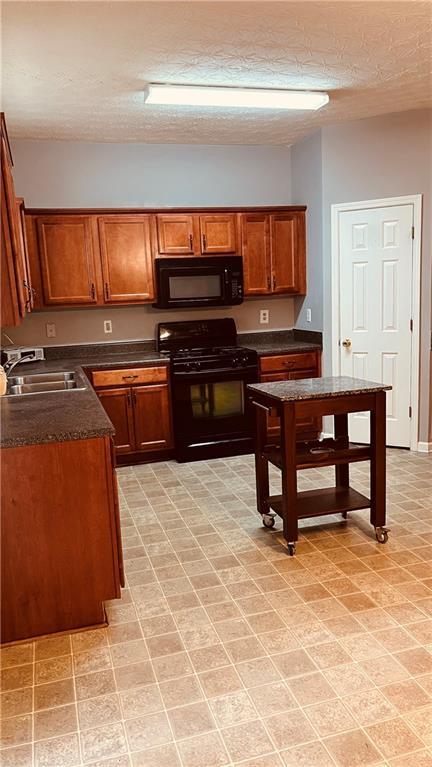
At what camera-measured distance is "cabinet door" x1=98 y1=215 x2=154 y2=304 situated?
463cm

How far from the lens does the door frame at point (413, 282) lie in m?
4.38

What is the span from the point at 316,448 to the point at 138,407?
1860mm

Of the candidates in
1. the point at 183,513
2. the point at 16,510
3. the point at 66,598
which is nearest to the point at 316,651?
the point at 66,598

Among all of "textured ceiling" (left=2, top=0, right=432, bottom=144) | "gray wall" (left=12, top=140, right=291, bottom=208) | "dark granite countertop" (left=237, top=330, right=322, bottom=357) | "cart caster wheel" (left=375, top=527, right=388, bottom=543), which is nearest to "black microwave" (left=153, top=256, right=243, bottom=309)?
"dark granite countertop" (left=237, top=330, right=322, bottom=357)

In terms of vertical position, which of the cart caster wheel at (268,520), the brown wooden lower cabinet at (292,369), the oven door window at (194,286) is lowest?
the cart caster wheel at (268,520)

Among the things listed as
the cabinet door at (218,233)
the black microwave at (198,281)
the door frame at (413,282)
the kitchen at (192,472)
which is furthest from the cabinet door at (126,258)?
the door frame at (413,282)

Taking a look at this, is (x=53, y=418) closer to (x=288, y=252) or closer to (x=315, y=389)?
(x=315, y=389)

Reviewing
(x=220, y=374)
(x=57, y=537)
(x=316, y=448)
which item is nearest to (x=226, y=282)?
(x=220, y=374)

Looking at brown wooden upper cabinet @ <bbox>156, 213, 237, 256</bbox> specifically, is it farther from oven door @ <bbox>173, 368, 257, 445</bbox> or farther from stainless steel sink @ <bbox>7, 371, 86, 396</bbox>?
stainless steel sink @ <bbox>7, 371, 86, 396</bbox>

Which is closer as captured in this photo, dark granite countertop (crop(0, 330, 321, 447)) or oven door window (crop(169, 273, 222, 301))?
dark granite countertop (crop(0, 330, 321, 447))

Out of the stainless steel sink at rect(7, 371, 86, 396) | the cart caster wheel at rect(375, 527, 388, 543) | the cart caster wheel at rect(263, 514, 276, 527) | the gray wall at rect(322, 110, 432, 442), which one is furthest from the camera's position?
the gray wall at rect(322, 110, 432, 442)

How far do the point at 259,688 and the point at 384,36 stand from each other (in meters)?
3.07

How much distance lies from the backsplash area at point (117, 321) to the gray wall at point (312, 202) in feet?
1.52

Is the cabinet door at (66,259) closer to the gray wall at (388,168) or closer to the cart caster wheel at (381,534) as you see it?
the gray wall at (388,168)
